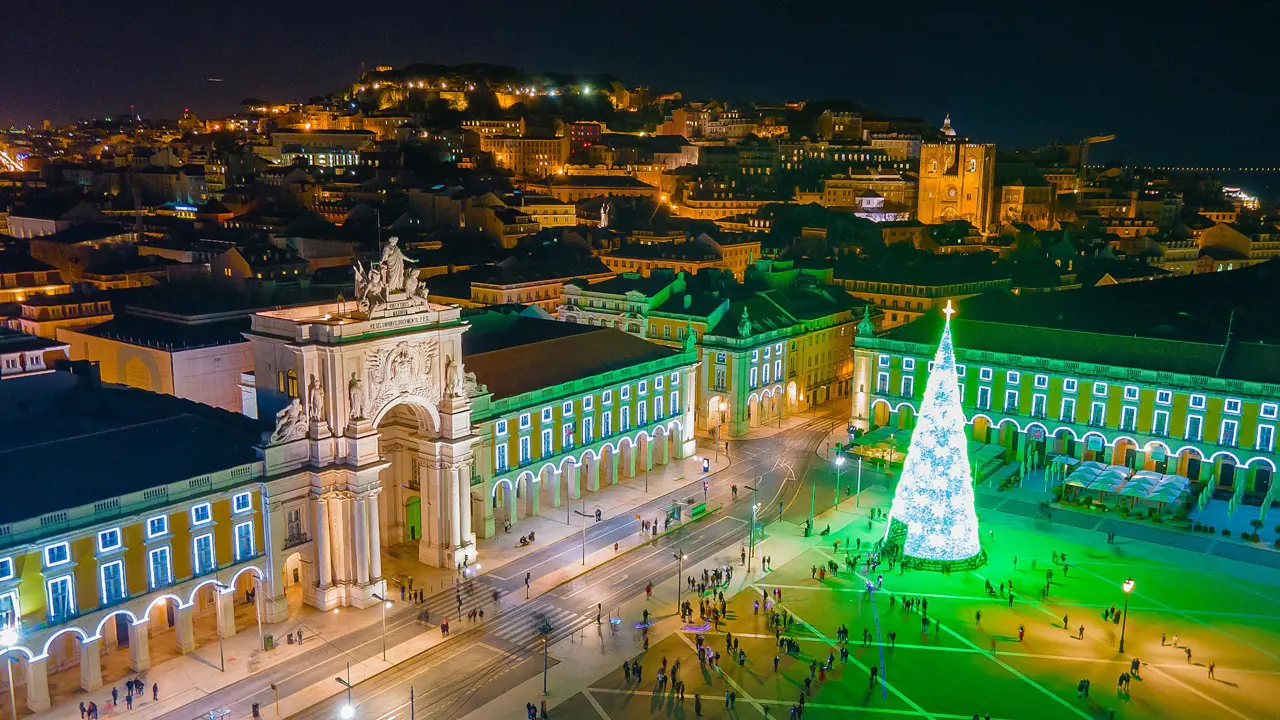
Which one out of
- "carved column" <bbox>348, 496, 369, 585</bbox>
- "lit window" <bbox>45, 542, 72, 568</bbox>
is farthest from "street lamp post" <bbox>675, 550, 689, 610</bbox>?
"lit window" <bbox>45, 542, 72, 568</bbox>

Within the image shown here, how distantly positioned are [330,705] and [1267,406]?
67582mm

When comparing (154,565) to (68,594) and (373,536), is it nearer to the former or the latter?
(68,594)

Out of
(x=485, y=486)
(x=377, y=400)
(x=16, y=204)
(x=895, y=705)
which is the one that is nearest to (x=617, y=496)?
(x=485, y=486)

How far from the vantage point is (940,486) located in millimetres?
61344

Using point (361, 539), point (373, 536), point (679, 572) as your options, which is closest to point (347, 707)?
point (361, 539)

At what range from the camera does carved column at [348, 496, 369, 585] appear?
5644cm

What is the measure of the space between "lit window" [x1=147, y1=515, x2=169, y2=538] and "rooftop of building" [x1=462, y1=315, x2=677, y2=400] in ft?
77.3

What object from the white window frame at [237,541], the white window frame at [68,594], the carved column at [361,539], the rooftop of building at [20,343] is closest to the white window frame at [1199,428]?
the carved column at [361,539]

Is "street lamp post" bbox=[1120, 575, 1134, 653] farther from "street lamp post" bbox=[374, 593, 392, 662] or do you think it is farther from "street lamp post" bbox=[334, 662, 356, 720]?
"street lamp post" bbox=[334, 662, 356, 720]

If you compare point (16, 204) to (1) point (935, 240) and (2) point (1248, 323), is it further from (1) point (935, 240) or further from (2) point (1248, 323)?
(2) point (1248, 323)

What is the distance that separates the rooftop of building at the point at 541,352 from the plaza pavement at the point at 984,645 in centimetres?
1797

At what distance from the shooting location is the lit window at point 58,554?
44.2 m

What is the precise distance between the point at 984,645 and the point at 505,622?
25.6 meters

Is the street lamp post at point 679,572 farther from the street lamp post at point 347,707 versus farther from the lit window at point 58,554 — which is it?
the lit window at point 58,554
